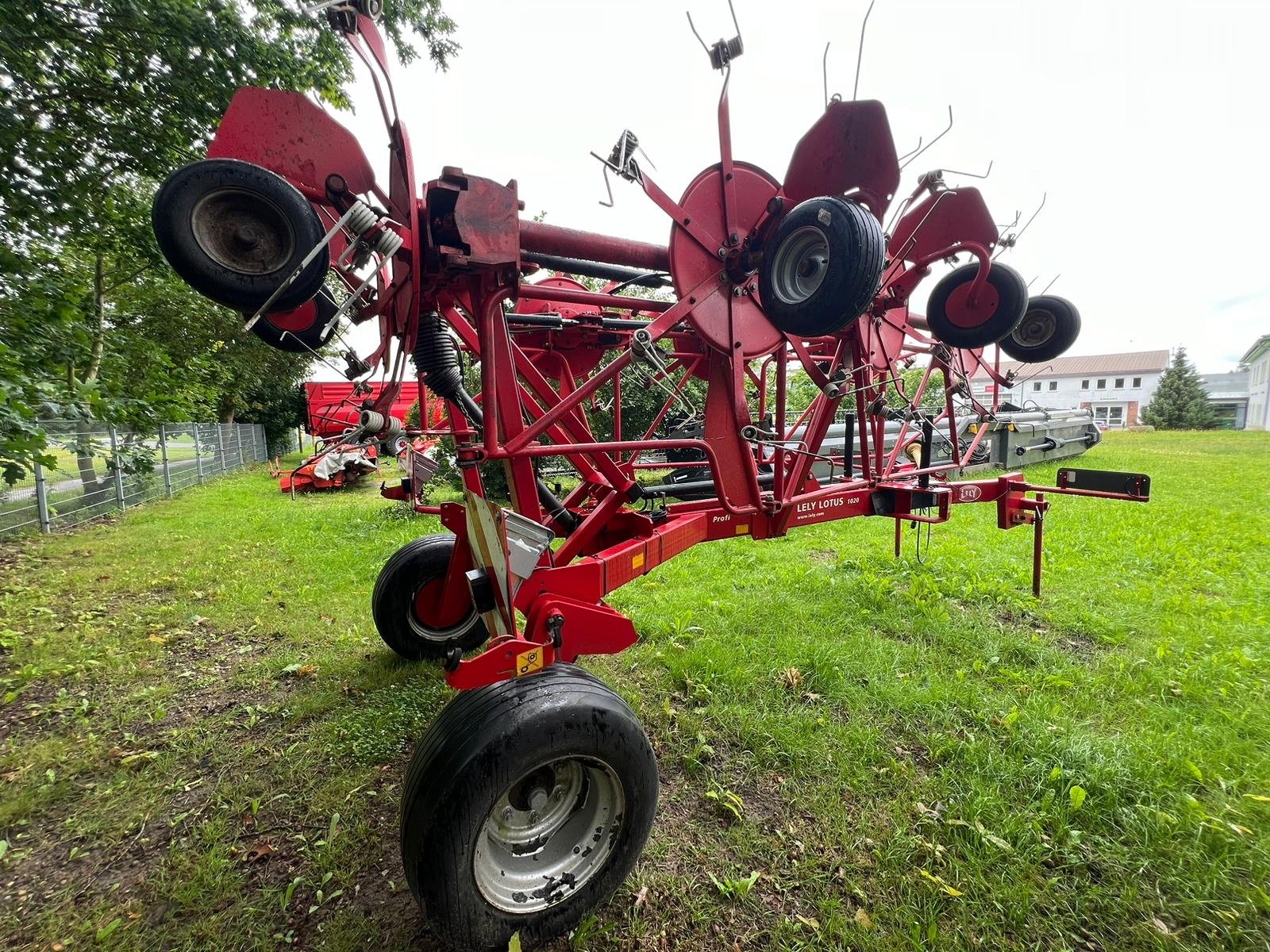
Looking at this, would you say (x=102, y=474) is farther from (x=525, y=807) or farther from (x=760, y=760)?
(x=760, y=760)

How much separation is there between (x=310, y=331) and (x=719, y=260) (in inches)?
78.3

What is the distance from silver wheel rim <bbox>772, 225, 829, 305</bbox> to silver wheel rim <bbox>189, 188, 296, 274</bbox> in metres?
2.05

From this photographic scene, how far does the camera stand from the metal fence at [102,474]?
22.6 feet

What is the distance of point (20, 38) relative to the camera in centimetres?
385

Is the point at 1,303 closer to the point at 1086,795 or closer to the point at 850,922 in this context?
the point at 850,922

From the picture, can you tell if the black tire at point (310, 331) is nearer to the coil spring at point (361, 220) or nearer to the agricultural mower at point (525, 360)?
the agricultural mower at point (525, 360)

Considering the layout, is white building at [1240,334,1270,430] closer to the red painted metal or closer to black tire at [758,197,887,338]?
the red painted metal

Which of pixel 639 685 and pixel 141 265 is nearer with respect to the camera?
pixel 639 685

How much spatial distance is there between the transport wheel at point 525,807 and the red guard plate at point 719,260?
1790 mm

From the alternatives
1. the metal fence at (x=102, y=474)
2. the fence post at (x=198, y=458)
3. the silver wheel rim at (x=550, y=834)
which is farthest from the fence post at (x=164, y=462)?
the silver wheel rim at (x=550, y=834)

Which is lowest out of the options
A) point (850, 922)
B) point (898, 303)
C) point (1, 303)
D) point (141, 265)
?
point (850, 922)

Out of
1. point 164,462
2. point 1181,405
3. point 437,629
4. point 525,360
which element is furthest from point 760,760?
point 1181,405

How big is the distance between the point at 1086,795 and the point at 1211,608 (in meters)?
3.30

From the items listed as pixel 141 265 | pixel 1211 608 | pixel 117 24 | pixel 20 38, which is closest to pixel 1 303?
pixel 20 38
